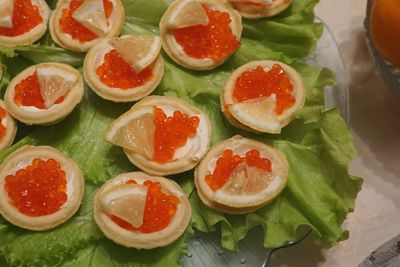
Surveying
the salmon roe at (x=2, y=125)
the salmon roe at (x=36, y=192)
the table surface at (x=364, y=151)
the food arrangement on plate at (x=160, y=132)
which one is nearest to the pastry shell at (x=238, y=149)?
the food arrangement on plate at (x=160, y=132)

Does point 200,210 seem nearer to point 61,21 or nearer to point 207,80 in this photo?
point 207,80

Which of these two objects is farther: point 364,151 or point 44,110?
point 364,151

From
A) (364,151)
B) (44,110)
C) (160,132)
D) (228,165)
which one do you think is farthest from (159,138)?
(364,151)

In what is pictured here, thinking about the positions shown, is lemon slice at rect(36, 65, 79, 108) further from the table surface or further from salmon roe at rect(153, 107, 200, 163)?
the table surface

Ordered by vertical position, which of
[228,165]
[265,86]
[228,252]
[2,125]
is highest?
[265,86]

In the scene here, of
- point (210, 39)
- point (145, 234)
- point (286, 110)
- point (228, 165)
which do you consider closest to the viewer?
point (145, 234)

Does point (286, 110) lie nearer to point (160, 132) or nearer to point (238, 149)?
point (238, 149)

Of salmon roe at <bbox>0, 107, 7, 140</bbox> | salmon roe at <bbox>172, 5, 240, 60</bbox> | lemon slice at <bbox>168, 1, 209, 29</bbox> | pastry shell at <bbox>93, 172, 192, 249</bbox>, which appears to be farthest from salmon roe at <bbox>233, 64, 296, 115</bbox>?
salmon roe at <bbox>0, 107, 7, 140</bbox>
